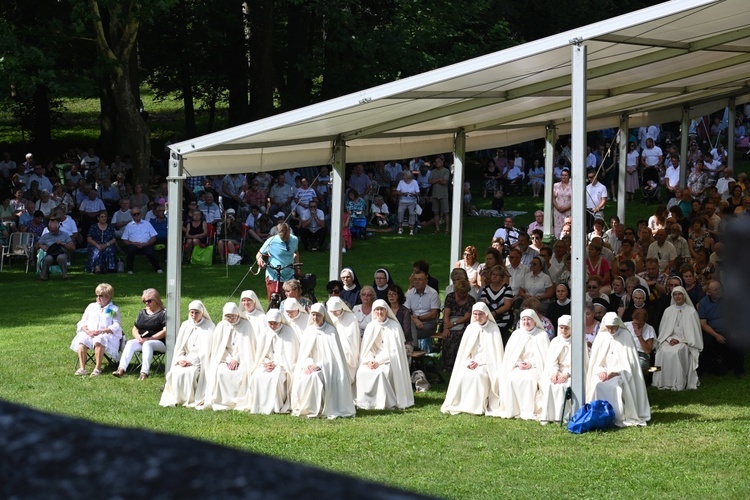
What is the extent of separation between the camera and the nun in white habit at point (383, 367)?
13.3m

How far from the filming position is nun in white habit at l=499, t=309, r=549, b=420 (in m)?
12.4

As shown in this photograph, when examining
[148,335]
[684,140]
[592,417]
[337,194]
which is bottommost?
[592,417]

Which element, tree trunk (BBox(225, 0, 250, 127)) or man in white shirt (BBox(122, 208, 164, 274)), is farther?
tree trunk (BBox(225, 0, 250, 127))

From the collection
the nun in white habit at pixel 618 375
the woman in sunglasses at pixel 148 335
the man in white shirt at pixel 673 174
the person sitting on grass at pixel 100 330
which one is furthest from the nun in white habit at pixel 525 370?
the man in white shirt at pixel 673 174

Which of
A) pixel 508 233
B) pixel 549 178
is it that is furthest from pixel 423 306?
pixel 549 178

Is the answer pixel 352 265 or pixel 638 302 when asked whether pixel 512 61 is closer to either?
pixel 638 302

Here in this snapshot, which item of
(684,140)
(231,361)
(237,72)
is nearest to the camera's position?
(231,361)

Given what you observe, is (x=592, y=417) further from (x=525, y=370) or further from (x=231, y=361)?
(x=231, y=361)

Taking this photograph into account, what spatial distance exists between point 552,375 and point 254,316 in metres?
3.72

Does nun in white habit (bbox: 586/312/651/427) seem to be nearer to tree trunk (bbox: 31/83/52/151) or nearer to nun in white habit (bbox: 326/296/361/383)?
nun in white habit (bbox: 326/296/361/383)

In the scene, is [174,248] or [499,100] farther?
[499,100]

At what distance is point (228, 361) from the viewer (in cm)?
1365

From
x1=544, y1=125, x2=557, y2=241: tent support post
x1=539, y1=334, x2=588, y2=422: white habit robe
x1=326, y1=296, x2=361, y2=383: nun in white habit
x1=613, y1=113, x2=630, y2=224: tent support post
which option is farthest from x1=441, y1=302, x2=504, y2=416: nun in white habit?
x1=613, y1=113, x2=630, y2=224: tent support post

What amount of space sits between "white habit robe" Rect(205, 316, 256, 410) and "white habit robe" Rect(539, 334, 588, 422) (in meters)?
3.49
